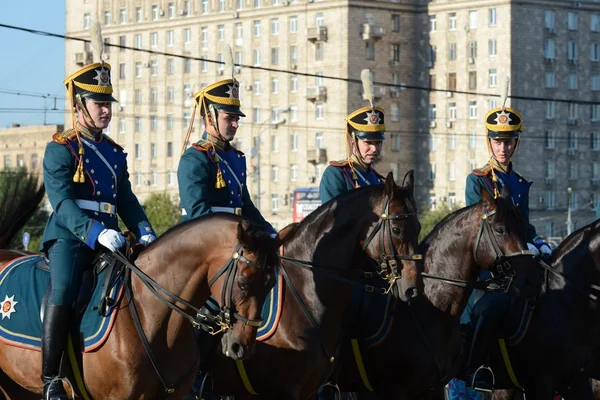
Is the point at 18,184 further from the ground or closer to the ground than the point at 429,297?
further from the ground

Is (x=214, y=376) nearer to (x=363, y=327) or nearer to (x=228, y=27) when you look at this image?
(x=363, y=327)

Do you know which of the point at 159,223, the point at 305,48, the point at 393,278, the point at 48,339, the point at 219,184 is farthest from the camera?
the point at 305,48

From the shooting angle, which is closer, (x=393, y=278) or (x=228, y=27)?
(x=393, y=278)

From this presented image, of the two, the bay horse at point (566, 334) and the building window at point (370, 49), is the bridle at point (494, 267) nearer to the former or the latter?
the bay horse at point (566, 334)

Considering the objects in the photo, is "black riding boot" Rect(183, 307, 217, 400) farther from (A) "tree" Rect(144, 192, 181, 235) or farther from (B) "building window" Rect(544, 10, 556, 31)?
(B) "building window" Rect(544, 10, 556, 31)

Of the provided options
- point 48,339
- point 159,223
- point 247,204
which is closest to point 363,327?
point 247,204

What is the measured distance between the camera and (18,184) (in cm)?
1681

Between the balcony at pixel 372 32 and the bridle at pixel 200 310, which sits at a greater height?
the balcony at pixel 372 32

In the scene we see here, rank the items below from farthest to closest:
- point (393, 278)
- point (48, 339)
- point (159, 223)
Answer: point (159, 223) → point (393, 278) → point (48, 339)

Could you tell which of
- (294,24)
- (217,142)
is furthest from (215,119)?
(294,24)

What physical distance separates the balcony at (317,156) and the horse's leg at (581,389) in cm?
9954

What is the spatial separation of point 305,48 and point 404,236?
348 ft

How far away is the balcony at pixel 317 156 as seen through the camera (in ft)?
378

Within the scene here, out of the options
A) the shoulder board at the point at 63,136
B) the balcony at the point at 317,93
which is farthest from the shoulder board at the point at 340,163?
the balcony at the point at 317,93
